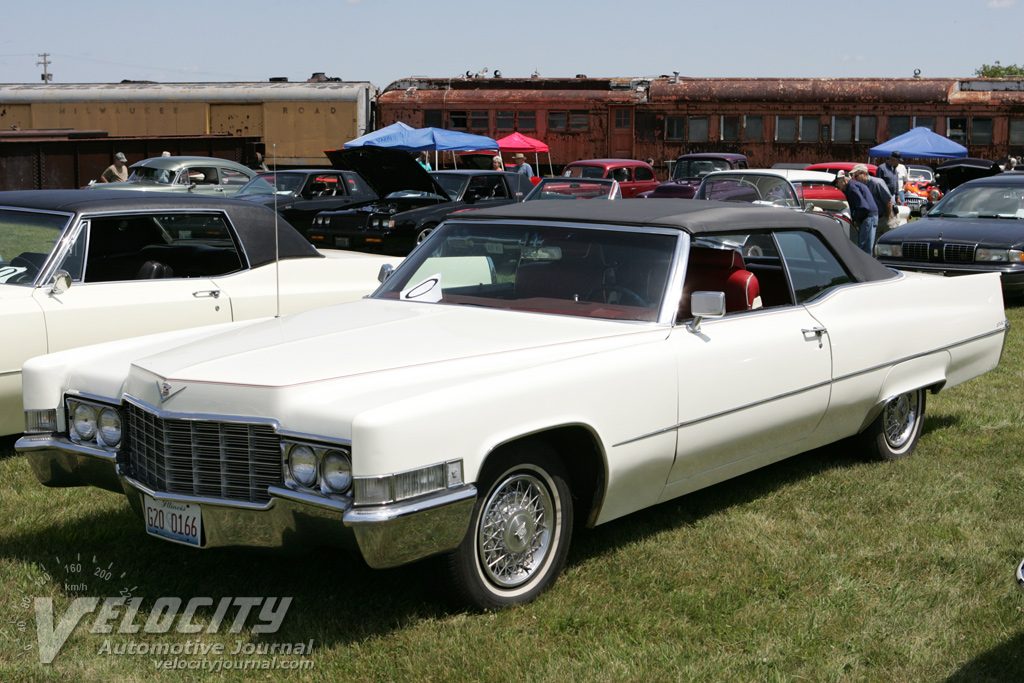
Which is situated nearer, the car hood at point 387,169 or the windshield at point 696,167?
the car hood at point 387,169

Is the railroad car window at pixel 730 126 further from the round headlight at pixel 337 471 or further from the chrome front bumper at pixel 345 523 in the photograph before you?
the round headlight at pixel 337 471

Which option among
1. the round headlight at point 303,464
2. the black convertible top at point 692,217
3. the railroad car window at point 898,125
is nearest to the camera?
the round headlight at point 303,464

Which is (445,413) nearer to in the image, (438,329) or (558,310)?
(438,329)

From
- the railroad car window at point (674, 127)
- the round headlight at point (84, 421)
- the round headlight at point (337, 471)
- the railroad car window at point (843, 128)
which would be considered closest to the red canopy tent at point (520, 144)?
the railroad car window at point (674, 127)

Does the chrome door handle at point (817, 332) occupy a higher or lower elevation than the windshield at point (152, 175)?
lower

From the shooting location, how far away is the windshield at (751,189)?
15375 mm

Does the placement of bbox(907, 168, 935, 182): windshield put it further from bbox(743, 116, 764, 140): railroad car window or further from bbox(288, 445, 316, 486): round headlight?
bbox(288, 445, 316, 486): round headlight

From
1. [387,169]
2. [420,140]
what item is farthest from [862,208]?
[420,140]

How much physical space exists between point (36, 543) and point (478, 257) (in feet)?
7.12

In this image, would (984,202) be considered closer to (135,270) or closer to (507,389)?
(135,270)

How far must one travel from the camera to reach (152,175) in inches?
736

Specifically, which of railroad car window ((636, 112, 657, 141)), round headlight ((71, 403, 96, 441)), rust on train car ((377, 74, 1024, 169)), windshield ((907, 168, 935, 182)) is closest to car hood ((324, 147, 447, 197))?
round headlight ((71, 403, 96, 441))

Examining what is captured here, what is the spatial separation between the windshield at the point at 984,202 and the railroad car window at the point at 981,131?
17.3 m

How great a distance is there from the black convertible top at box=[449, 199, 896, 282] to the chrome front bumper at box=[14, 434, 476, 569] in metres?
1.67
